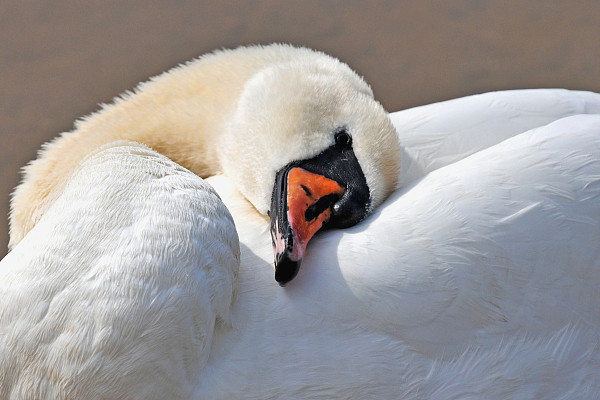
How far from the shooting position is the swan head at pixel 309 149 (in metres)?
1.09

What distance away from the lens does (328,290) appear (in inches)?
39.6

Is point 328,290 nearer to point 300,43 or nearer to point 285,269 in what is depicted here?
point 285,269

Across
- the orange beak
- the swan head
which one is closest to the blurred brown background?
the swan head

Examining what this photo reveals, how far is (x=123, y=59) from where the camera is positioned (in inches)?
94.6

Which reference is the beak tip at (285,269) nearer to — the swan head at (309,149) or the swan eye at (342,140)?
the swan head at (309,149)

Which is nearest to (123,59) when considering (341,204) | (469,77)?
(469,77)

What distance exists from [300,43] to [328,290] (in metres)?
1.51

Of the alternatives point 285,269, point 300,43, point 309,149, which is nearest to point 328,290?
point 285,269

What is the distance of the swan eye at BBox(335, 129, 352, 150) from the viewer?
1167mm

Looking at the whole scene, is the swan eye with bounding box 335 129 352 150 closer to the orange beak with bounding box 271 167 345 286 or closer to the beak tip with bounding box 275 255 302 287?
the orange beak with bounding box 271 167 345 286

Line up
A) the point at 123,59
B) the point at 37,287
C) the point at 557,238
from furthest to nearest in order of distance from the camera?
the point at 123,59 → the point at 557,238 → the point at 37,287

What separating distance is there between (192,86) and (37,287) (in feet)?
1.62

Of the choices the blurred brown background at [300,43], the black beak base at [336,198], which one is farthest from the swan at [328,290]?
the blurred brown background at [300,43]

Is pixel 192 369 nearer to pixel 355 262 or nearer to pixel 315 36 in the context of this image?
pixel 355 262
